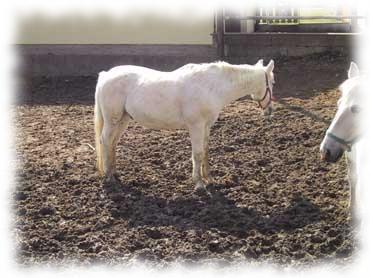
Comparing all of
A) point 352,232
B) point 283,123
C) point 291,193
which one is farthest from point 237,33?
point 352,232

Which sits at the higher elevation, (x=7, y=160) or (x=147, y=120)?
(x=147, y=120)

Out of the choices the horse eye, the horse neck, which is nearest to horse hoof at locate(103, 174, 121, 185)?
the horse neck

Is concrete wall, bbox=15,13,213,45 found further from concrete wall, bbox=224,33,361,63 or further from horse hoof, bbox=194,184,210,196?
horse hoof, bbox=194,184,210,196

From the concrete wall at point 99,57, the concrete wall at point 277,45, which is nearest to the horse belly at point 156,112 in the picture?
the concrete wall at point 99,57

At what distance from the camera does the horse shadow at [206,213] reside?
5605 mm

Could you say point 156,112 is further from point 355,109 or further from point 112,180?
point 355,109

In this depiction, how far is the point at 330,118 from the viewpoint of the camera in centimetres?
866

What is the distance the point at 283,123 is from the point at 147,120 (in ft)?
7.97

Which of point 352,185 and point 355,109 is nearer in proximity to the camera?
point 355,109

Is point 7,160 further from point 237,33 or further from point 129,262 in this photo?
point 237,33

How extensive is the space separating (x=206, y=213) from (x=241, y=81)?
5.27ft

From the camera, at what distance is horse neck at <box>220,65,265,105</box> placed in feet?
22.1

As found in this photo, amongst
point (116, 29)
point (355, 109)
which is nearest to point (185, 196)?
point (355, 109)

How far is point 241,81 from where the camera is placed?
680 centimetres
